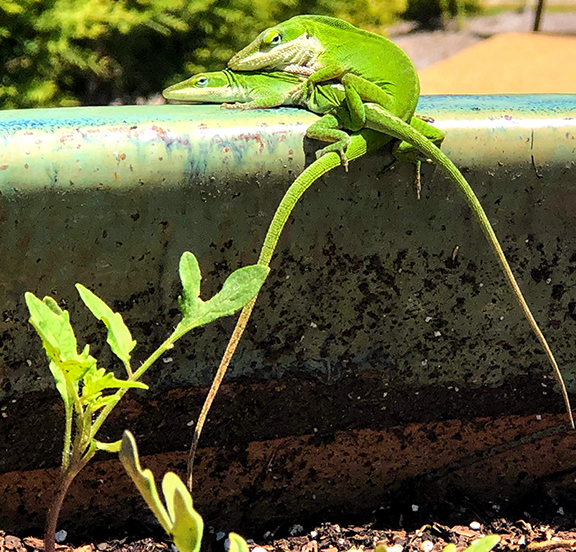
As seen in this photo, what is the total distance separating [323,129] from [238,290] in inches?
15.4

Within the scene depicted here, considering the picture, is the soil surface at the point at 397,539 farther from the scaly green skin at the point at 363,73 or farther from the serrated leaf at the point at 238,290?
the serrated leaf at the point at 238,290

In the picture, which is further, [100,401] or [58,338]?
[100,401]

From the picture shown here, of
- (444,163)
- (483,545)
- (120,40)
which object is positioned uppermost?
(444,163)

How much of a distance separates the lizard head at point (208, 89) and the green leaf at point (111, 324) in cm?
74

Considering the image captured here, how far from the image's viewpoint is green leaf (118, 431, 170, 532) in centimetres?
96

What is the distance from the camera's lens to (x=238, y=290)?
1.18 metres

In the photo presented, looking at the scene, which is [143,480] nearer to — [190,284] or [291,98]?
[190,284]

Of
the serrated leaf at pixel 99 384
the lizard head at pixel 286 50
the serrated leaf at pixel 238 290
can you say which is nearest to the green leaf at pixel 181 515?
the serrated leaf at pixel 99 384

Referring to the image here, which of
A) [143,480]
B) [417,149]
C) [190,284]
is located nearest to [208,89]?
[417,149]

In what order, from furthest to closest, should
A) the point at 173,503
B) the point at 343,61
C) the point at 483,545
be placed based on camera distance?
the point at 343,61 → the point at 483,545 → the point at 173,503

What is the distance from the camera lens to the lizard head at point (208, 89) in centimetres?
177

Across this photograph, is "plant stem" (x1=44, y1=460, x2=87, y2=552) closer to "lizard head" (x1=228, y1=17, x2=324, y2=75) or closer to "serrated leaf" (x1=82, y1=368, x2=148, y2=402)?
"serrated leaf" (x1=82, y1=368, x2=148, y2=402)

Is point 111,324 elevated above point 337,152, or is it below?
below

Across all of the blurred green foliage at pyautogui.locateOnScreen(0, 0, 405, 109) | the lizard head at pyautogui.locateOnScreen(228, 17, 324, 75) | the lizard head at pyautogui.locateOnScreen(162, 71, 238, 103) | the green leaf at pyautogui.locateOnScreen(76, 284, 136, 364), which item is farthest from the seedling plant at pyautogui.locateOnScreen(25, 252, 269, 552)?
the blurred green foliage at pyautogui.locateOnScreen(0, 0, 405, 109)
